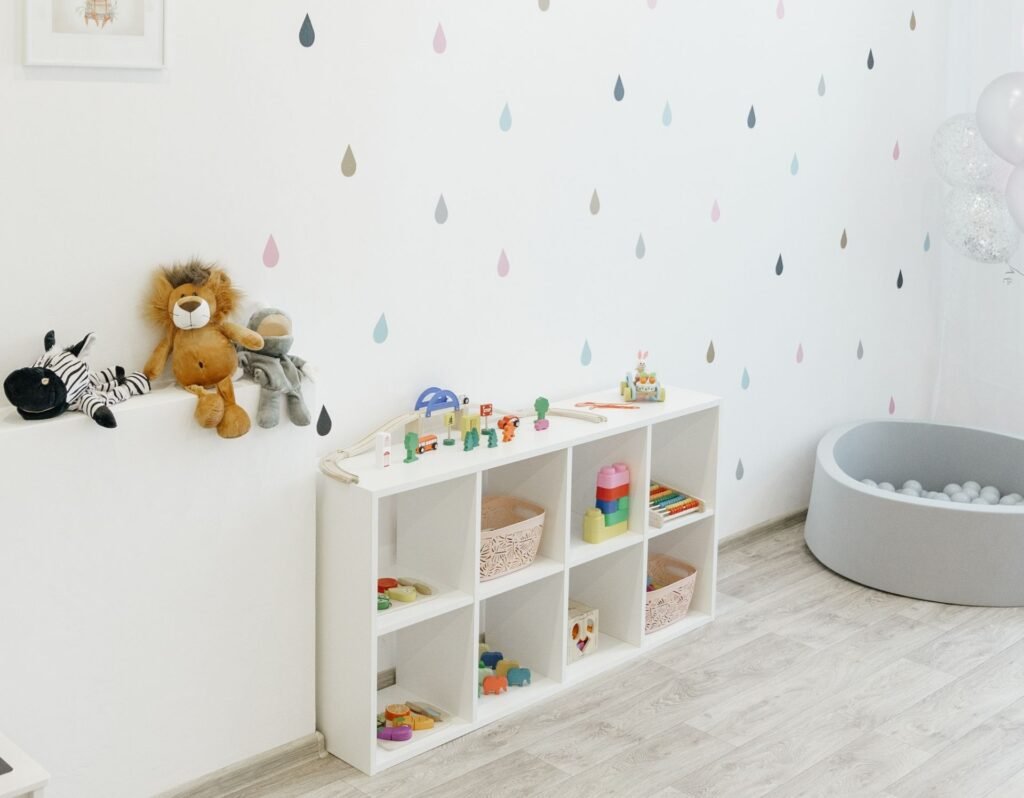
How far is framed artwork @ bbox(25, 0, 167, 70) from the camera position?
74.4 inches

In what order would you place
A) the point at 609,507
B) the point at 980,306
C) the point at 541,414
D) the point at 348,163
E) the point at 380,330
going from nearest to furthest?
the point at 348,163
the point at 380,330
the point at 541,414
the point at 609,507
the point at 980,306

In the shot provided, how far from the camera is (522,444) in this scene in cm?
253

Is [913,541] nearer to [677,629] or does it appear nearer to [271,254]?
[677,629]

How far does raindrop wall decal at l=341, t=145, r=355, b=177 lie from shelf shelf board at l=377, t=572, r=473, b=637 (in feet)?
2.65

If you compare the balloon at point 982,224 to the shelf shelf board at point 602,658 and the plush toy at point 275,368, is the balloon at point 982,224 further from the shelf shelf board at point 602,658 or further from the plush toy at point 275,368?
the plush toy at point 275,368

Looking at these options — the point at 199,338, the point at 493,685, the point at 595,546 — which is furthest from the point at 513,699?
the point at 199,338

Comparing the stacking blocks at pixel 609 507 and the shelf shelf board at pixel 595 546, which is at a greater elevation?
the stacking blocks at pixel 609 507

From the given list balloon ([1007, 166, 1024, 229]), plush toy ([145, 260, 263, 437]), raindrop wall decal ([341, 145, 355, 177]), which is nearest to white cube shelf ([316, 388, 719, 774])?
plush toy ([145, 260, 263, 437])

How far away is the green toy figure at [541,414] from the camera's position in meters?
2.62

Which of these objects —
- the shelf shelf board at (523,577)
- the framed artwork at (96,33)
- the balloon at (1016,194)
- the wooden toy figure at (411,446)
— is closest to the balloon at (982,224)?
the balloon at (1016,194)

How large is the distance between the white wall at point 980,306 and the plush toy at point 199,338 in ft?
8.53

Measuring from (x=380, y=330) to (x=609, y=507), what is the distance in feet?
2.16

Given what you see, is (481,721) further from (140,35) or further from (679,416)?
(140,35)

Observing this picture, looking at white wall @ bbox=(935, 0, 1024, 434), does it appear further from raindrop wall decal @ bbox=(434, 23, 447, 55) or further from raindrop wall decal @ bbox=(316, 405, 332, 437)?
raindrop wall decal @ bbox=(316, 405, 332, 437)
